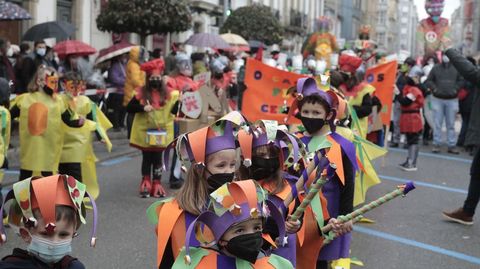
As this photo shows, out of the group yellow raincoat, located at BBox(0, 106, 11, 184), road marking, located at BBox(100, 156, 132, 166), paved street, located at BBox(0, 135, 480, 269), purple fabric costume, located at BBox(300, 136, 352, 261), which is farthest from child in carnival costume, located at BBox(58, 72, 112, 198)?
purple fabric costume, located at BBox(300, 136, 352, 261)

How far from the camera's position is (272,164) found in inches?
141

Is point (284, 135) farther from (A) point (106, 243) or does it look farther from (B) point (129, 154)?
(B) point (129, 154)

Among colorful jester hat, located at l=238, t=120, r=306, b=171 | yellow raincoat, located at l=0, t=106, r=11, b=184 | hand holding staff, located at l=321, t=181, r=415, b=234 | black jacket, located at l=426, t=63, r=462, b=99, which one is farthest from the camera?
black jacket, located at l=426, t=63, r=462, b=99

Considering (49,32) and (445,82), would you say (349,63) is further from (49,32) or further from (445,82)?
(49,32)

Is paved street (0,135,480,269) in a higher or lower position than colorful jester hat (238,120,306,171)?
lower

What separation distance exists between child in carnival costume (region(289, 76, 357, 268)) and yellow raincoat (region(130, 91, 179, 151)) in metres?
3.55

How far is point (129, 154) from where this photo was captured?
38.0 feet

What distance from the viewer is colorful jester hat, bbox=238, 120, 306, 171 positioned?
344 cm

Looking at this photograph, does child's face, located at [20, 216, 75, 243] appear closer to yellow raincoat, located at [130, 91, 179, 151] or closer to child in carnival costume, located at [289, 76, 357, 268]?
child in carnival costume, located at [289, 76, 357, 268]

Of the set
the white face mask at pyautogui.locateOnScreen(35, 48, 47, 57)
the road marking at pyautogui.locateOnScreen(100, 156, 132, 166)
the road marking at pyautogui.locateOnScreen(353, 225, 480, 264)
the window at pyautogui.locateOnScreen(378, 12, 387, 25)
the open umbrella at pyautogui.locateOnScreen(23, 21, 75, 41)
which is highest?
the window at pyautogui.locateOnScreen(378, 12, 387, 25)

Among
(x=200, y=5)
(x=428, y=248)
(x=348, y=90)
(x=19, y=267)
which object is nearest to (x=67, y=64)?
(x=348, y=90)

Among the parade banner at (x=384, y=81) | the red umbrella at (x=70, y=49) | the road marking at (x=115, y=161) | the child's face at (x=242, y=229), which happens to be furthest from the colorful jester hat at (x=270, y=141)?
the red umbrella at (x=70, y=49)

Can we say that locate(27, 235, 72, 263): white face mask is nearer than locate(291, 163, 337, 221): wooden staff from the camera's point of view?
Yes

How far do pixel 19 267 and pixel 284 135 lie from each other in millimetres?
1612
